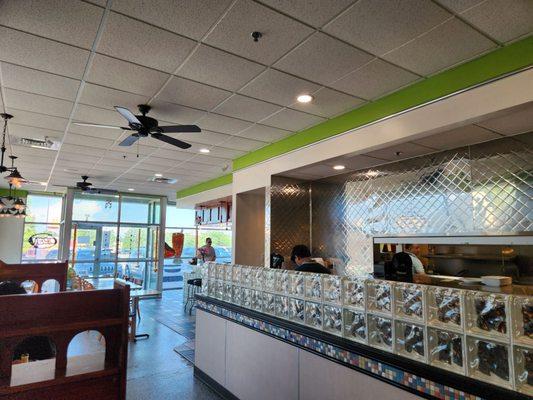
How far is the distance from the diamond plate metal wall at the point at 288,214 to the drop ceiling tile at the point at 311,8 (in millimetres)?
3316

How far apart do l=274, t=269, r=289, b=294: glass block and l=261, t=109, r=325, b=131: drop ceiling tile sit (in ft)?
6.84

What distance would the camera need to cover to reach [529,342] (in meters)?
1.51

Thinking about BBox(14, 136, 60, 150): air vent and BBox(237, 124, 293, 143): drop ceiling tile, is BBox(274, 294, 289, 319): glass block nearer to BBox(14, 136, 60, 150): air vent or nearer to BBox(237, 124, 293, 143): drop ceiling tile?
BBox(237, 124, 293, 143): drop ceiling tile

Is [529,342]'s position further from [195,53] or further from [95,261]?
[95,261]

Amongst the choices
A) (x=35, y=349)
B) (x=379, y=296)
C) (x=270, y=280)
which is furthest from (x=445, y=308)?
(x=35, y=349)

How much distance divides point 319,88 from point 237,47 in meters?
1.08

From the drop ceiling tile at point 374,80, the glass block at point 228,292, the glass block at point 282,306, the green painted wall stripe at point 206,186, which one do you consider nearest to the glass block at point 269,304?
the glass block at point 282,306

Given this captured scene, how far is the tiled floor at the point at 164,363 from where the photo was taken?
12.6ft

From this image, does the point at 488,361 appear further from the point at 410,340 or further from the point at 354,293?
the point at 354,293

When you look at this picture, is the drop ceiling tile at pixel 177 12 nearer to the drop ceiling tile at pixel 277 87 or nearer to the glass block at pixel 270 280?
the drop ceiling tile at pixel 277 87

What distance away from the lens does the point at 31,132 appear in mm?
5094

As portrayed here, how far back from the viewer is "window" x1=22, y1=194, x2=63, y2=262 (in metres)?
10.9

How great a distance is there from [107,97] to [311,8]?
254cm

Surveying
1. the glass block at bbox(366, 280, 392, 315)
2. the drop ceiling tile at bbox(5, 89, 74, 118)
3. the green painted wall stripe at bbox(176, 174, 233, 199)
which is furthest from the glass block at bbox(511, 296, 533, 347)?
the green painted wall stripe at bbox(176, 174, 233, 199)
